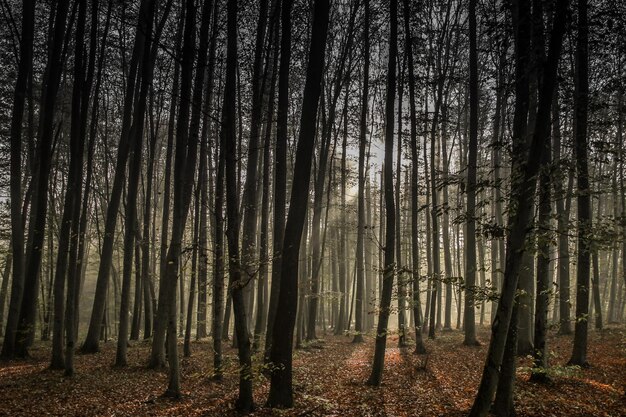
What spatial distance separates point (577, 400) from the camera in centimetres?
830

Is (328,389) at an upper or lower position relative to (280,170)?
lower

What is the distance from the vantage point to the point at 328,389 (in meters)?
9.96

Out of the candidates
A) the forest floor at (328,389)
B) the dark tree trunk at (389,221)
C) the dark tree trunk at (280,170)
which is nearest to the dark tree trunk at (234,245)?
the forest floor at (328,389)

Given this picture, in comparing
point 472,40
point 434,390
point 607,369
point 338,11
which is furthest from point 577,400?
point 338,11

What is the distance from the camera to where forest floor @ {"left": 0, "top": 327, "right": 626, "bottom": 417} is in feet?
26.0

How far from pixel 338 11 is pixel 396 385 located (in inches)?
542

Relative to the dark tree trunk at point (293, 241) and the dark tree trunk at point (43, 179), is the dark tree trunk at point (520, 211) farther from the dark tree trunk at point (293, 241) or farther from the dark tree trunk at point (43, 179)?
the dark tree trunk at point (43, 179)

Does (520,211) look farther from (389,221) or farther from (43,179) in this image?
(43,179)

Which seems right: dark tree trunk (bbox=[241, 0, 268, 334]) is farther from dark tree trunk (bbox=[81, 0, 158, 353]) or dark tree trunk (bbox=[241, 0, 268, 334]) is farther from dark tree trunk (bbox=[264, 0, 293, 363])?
dark tree trunk (bbox=[81, 0, 158, 353])

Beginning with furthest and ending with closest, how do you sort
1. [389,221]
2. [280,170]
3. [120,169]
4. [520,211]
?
[120,169] → [280,170] → [389,221] → [520,211]

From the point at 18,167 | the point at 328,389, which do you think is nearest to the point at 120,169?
the point at 18,167

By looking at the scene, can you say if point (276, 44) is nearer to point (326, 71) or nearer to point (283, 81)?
point (283, 81)

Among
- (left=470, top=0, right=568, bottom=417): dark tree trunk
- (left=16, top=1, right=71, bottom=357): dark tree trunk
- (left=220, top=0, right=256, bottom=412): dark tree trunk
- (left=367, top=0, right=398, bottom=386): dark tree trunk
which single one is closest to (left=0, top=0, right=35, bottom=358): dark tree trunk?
(left=16, top=1, right=71, bottom=357): dark tree trunk

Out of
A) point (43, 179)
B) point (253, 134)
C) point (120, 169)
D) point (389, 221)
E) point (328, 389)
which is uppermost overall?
point (253, 134)
